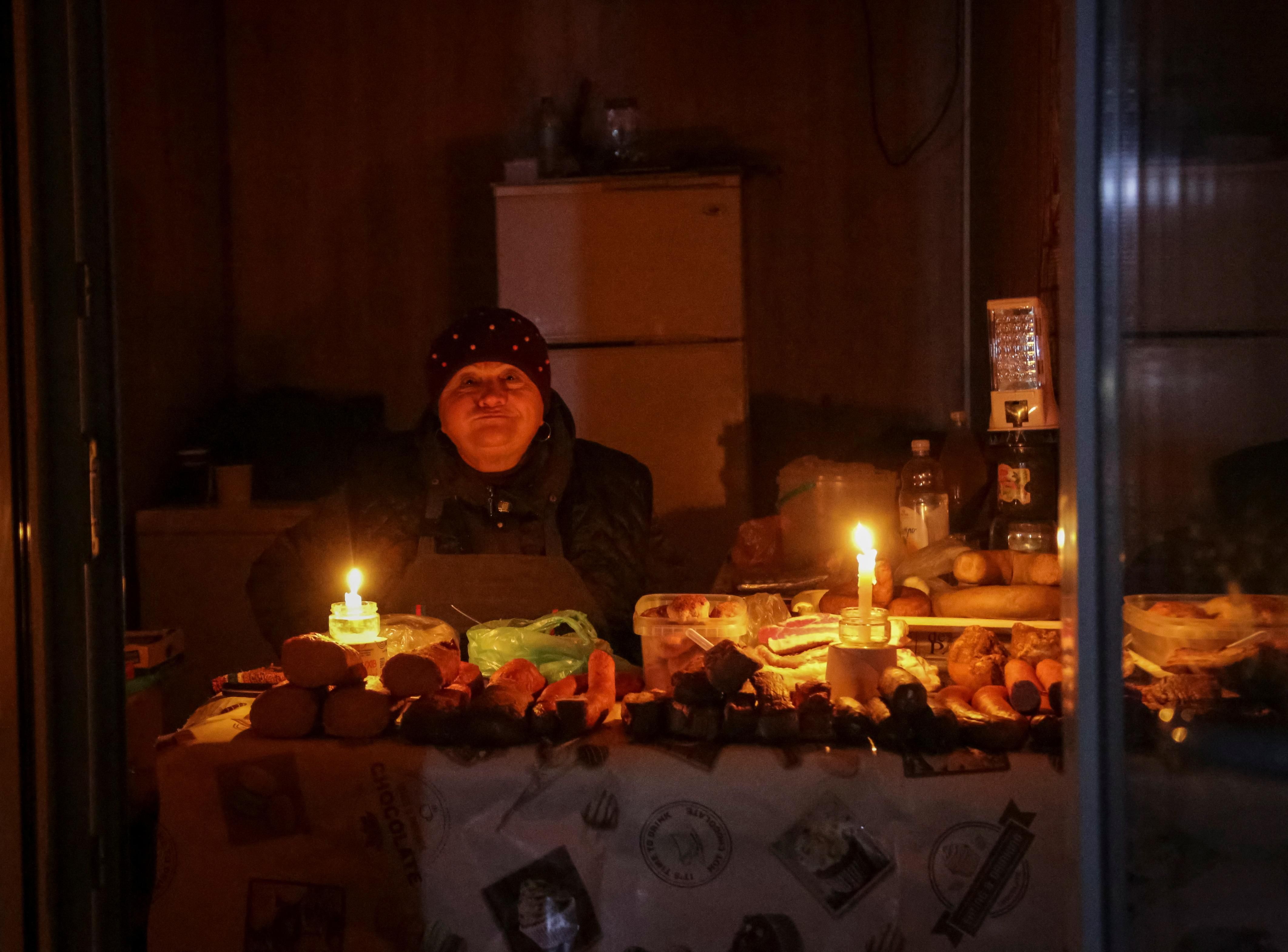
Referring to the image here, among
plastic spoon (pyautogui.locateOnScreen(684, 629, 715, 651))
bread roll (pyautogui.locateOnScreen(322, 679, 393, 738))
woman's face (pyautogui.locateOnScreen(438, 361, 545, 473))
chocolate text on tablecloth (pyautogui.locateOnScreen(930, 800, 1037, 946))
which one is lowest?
chocolate text on tablecloth (pyautogui.locateOnScreen(930, 800, 1037, 946))

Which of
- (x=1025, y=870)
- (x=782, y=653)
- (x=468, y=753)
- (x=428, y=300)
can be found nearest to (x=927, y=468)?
(x=782, y=653)

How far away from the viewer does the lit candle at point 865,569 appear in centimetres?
177

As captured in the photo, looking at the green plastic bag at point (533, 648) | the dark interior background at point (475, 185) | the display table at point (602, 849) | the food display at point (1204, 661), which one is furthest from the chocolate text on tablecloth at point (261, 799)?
the dark interior background at point (475, 185)

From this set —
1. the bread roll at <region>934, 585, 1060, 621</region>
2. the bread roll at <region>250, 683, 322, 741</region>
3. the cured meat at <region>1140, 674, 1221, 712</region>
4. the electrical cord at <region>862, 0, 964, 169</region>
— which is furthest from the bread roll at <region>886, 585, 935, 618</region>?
the electrical cord at <region>862, 0, 964, 169</region>

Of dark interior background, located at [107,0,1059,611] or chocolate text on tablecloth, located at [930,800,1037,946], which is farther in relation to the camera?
dark interior background, located at [107,0,1059,611]

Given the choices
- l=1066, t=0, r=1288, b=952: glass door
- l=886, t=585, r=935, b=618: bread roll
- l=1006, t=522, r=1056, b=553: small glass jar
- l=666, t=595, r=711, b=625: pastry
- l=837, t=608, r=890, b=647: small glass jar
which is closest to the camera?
l=1066, t=0, r=1288, b=952: glass door

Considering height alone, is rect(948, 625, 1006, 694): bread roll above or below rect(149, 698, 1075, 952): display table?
above

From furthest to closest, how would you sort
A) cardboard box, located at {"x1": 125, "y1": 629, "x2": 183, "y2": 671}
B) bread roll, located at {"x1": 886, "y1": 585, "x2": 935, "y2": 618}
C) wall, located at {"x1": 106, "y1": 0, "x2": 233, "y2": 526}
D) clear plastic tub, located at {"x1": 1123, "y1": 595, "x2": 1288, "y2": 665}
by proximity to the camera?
wall, located at {"x1": 106, "y1": 0, "x2": 233, "y2": 526}
cardboard box, located at {"x1": 125, "y1": 629, "x2": 183, "y2": 671}
bread roll, located at {"x1": 886, "y1": 585, "x2": 935, "y2": 618}
clear plastic tub, located at {"x1": 1123, "y1": 595, "x2": 1288, "y2": 665}

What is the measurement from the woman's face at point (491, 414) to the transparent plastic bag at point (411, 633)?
26.8 inches

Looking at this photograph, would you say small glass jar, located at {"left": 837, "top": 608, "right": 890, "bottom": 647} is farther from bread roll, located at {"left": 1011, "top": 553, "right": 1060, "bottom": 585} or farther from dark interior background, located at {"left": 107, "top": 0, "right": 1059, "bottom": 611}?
dark interior background, located at {"left": 107, "top": 0, "right": 1059, "bottom": 611}

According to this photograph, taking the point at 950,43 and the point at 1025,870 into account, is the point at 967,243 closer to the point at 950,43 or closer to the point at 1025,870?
the point at 950,43

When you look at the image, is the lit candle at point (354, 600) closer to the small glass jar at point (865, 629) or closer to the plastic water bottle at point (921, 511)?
the small glass jar at point (865, 629)

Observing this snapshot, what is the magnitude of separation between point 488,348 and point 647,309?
140 cm

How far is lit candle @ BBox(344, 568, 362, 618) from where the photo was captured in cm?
193
